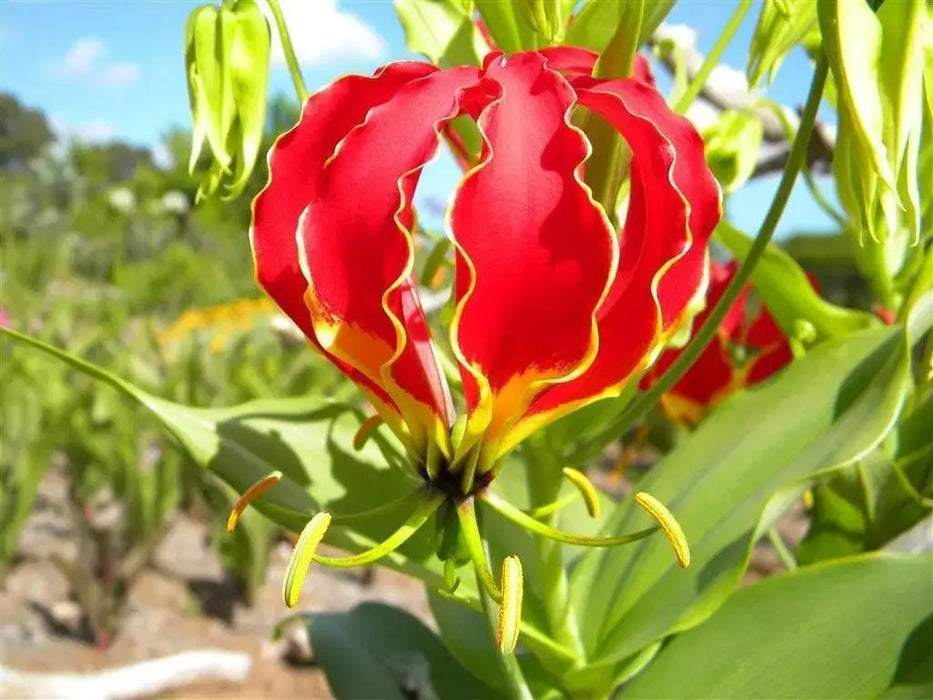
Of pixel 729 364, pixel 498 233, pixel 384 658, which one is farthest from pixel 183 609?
pixel 498 233

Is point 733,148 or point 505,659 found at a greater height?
point 733,148

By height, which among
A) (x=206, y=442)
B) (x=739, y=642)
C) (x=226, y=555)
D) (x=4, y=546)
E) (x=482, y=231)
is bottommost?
(x=226, y=555)

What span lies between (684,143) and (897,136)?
0.11 metres

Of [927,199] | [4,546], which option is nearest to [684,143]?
[927,199]

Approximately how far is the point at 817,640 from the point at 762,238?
22cm

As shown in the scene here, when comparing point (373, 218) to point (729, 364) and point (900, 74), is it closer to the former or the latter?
point (900, 74)

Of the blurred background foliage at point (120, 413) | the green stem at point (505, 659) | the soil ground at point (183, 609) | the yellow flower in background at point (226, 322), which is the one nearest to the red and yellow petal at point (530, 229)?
the green stem at point (505, 659)

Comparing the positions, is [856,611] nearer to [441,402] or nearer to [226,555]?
[441,402]

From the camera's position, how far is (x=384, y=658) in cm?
69

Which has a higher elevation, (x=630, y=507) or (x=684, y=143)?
(x=684, y=143)

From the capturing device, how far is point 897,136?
1.28 feet

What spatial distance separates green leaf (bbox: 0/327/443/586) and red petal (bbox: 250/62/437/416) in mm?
153

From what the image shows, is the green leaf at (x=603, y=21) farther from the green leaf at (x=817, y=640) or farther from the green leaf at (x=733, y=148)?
the green leaf at (x=817, y=640)

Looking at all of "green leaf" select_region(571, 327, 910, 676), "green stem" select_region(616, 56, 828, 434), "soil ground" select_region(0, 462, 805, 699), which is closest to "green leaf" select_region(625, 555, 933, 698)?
"green leaf" select_region(571, 327, 910, 676)
